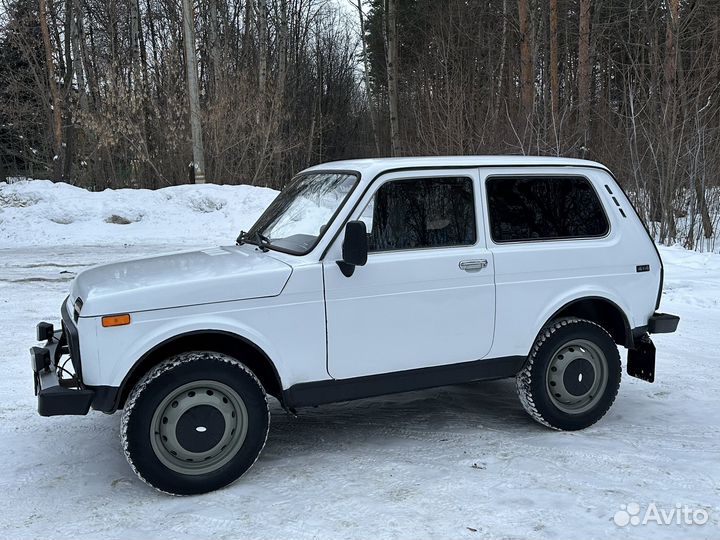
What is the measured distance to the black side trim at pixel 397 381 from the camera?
13.7 ft

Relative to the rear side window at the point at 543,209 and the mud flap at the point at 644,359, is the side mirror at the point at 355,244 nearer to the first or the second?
the rear side window at the point at 543,209

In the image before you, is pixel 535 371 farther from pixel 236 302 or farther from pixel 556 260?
pixel 236 302

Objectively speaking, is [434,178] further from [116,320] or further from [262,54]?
[262,54]

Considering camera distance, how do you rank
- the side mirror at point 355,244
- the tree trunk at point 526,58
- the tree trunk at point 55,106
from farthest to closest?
the tree trunk at point 55,106, the tree trunk at point 526,58, the side mirror at point 355,244

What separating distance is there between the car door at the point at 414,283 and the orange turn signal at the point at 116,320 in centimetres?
116

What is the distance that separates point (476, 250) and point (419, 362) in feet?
2.75


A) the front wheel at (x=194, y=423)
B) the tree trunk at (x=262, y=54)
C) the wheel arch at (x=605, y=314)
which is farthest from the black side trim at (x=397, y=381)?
the tree trunk at (x=262, y=54)

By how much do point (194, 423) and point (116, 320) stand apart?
0.74 metres

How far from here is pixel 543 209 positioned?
484cm

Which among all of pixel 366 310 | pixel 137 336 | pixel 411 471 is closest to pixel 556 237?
pixel 366 310

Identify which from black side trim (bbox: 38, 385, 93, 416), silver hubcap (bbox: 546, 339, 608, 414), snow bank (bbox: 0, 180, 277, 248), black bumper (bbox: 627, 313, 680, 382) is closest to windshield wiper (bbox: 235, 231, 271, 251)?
black side trim (bbox: 38, 385, 93, 416)

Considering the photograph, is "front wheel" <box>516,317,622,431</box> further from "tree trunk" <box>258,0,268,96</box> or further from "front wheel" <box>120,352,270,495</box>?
"tree trunk" <box>258,0,268,96</box>

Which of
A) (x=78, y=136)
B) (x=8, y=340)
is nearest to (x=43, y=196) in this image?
(x=78, y=136)

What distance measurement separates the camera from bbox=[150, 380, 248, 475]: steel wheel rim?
12.7 feet
